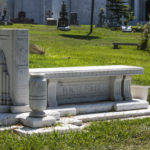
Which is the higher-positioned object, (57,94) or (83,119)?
(57,94)

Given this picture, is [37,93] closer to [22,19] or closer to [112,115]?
[112,115]

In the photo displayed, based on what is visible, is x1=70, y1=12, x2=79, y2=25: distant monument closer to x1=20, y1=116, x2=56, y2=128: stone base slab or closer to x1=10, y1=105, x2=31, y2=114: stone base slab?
x1=10, y1=105, x2=31, y2=114: stone base slab

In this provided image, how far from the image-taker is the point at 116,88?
33.5 feet

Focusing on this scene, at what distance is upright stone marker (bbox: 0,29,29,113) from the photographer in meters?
8.49

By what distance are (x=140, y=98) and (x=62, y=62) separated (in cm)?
813

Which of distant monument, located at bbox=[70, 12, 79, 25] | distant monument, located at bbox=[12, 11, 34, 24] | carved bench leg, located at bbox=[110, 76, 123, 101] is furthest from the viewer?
distant monument, located at bbox=[70, 12, 79, 25]

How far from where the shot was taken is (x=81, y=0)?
6519 centimetres

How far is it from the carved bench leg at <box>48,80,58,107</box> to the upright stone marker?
28.7 inches

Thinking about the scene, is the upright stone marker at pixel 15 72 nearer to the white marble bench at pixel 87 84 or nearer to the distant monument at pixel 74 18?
the white marble bench at pixel 87 84

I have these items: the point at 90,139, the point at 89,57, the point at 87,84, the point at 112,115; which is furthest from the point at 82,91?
the point at 89,57

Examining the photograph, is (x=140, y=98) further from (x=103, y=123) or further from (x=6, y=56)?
(x=6, y=56)

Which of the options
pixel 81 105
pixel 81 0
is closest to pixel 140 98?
pixel 81 105

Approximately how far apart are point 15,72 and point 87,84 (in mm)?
2006

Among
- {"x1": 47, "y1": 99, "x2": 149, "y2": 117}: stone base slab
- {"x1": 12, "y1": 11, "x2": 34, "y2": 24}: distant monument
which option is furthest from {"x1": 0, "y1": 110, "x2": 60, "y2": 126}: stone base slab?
{"x1": 12, "y1": 11, "x2": 34, "y2": 24}: distant monument
